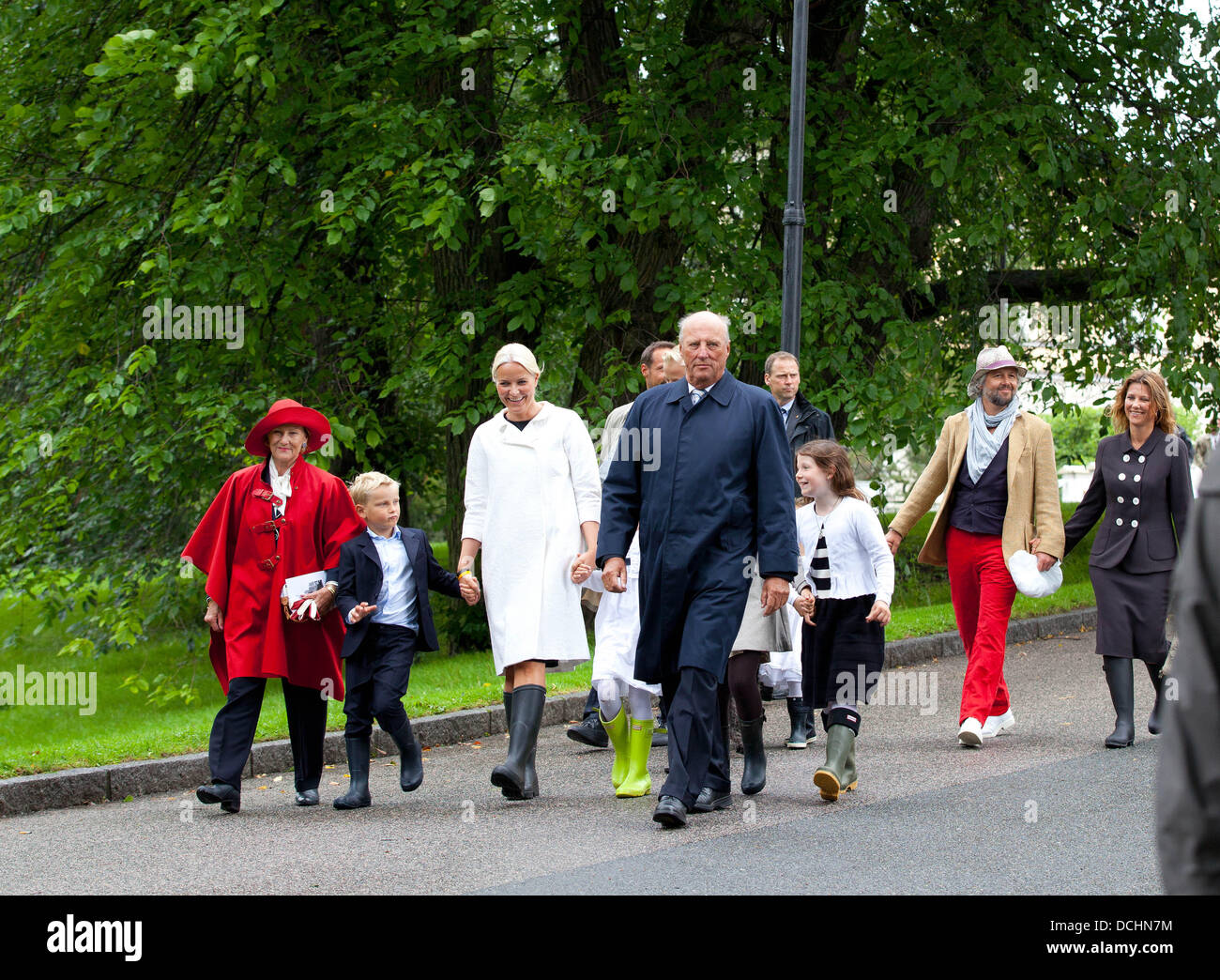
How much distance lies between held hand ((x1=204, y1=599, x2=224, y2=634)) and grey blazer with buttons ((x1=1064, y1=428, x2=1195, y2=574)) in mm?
4724

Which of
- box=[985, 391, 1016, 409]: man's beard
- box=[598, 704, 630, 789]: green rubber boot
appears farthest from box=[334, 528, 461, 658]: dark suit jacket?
box=[985, 391, 1016, 409]: man's beard

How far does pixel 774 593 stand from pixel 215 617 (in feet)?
9.47

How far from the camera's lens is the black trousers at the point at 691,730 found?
6.31 metres

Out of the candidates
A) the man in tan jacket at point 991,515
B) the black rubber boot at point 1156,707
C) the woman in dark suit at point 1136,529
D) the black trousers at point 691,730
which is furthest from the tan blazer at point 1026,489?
the black trousers at point 691,730

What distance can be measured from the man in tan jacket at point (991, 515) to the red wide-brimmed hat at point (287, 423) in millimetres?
3208

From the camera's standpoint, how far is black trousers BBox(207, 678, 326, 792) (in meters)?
7.18

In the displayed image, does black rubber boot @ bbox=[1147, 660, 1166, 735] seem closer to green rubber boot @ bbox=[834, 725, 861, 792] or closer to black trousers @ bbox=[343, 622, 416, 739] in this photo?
green rubber boot @ bbox=[834, 725, 861, 792]

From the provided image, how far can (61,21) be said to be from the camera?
13.8m

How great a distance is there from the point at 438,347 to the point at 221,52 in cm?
304

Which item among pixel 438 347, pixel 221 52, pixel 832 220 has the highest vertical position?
pixel 221 52

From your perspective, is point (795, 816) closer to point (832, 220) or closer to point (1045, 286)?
point (832, 220)

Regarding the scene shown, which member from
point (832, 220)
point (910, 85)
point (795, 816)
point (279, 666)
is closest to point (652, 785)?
point (795, 816)

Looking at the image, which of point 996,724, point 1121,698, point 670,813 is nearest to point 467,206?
point 996,724
